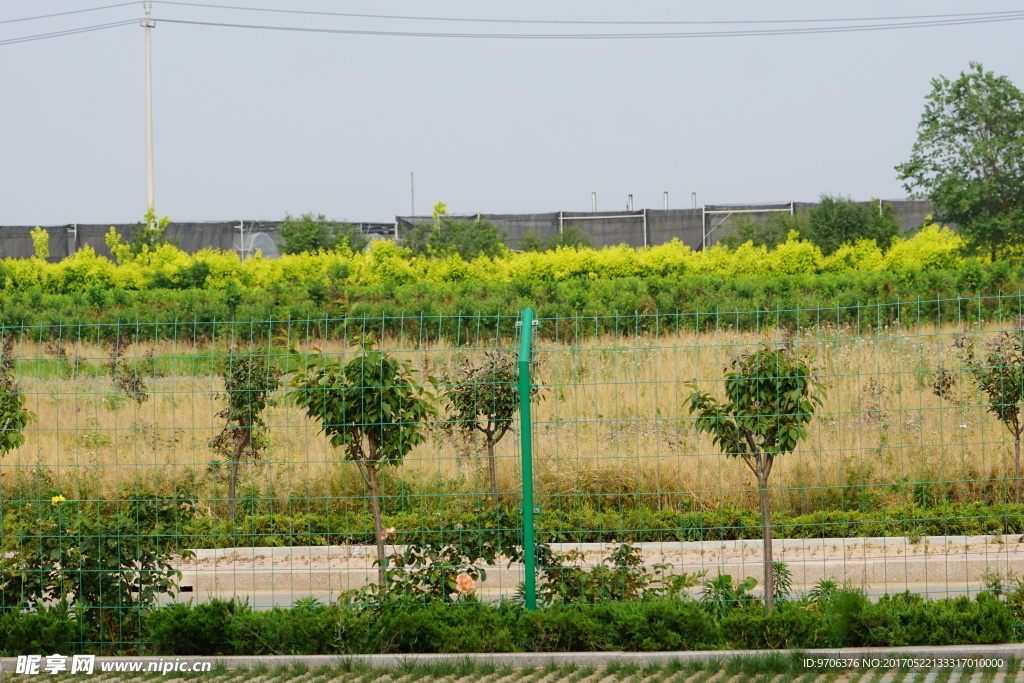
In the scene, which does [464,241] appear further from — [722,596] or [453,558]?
[722,596]

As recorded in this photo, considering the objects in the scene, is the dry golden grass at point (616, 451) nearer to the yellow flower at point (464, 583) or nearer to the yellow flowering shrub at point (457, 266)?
the yellow flower at point (464, 583)

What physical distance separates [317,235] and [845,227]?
14.5 m

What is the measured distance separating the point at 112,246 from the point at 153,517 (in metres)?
21.0

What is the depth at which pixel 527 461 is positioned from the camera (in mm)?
5523

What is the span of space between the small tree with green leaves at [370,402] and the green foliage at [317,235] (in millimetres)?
22683

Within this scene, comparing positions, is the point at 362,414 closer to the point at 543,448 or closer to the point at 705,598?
the point at 705,598

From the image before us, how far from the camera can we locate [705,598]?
586 cm

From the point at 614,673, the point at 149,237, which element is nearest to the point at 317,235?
the point at 149,237

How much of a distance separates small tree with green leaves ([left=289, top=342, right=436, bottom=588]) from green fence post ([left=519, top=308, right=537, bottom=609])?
783 mm

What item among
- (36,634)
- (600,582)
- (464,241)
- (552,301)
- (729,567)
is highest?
(464,241)

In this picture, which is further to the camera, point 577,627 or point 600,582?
point 600,582

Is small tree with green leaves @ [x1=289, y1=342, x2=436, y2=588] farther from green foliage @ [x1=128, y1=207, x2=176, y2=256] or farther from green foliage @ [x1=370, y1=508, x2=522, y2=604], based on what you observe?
green foliage @ [x1=128, y1=207, x2=176, y2=256]

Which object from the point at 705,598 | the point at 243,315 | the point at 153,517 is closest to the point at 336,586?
the point at 153,517

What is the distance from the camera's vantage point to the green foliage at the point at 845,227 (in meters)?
26.3
